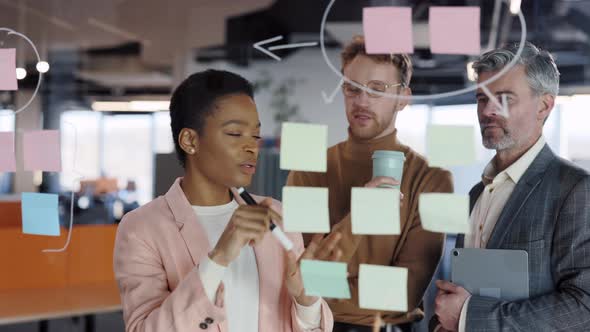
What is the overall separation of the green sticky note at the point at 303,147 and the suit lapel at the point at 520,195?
16.5 inches

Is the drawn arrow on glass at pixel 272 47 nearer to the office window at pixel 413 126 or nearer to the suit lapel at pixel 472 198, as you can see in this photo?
the office window at pixel 413 126

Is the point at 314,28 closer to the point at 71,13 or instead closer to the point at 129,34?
the point at 129,34

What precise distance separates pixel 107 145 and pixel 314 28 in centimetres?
161

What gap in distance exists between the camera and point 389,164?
1511 millimetres

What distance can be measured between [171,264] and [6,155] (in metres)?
0.64

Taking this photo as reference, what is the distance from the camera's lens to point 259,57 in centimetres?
170

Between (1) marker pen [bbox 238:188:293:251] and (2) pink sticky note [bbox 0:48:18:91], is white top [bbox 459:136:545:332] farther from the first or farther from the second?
(2) pink sticky note [bbox 0:48:18:91]

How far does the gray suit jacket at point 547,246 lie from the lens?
1388mm

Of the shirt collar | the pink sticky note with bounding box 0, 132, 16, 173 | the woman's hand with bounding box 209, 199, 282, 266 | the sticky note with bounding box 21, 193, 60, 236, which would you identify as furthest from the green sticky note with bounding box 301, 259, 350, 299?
the pink sticky note with bounding box 0, 132, 16, 173

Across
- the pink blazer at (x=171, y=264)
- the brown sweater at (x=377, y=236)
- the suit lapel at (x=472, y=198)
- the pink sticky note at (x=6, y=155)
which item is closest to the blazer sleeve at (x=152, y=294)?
the pink blazer at (x=171, y=264)

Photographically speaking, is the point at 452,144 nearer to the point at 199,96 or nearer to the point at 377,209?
the point at 377,209

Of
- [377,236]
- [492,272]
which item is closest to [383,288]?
Result: [377,236]

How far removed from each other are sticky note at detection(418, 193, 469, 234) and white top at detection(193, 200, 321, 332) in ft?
1.03

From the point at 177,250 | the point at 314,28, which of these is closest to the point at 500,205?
the point at 314,28
